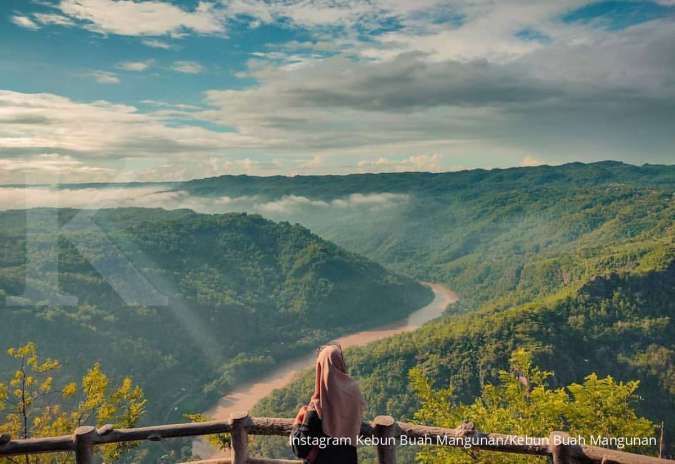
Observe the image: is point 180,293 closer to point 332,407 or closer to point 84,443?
point 84,443

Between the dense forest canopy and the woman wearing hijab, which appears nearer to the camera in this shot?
the woman wearing hijab

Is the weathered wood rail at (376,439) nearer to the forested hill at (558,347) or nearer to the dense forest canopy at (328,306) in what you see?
the dense forest canopy at (328,306)

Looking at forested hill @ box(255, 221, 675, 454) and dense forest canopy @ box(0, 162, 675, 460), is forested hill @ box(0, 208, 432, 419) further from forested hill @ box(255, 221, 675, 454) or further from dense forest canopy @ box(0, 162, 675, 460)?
forested hill @ box(255, 221, 675, 454)

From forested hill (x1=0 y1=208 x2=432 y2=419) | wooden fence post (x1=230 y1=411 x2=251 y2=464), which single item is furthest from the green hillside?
wooden fence post (x1=230 y1=411 x2=251 y2=464)

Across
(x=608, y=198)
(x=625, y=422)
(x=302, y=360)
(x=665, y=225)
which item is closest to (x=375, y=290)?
(x=302, y=360)

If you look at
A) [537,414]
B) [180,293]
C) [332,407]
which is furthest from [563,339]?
[180,293]

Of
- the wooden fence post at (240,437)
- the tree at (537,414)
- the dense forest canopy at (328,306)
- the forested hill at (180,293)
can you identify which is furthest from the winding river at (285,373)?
the wooden fence post at (240,437)

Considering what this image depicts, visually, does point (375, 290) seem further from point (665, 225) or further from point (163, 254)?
point (665, 225)
